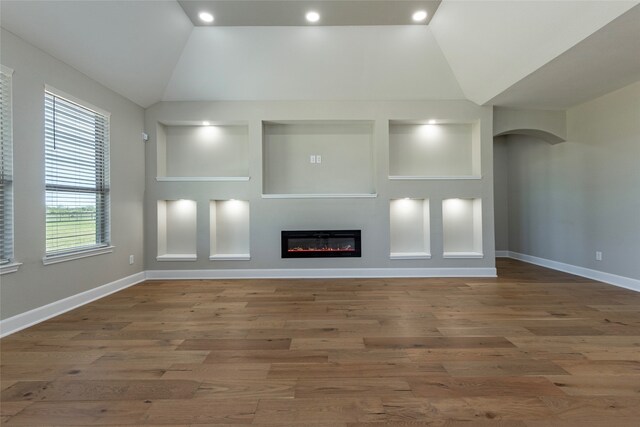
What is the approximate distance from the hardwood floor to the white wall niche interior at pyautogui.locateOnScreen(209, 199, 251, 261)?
4.47 ft

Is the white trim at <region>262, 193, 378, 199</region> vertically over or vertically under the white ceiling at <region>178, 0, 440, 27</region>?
under

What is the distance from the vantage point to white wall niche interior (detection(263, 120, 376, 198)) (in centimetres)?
459

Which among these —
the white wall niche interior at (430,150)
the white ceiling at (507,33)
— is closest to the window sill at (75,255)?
the white wall niche interior at (430,150)

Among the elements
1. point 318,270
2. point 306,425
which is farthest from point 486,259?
point 306,425

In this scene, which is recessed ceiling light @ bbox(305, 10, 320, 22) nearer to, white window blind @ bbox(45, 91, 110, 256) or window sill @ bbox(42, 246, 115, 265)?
white window blind @ bbox(45, 91, 110, 256)

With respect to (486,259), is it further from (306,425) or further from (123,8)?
(123,8)

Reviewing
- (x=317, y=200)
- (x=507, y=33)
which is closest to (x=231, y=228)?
(x=317, y=200)

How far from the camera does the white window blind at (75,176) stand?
2.81m

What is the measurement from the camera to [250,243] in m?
4.29

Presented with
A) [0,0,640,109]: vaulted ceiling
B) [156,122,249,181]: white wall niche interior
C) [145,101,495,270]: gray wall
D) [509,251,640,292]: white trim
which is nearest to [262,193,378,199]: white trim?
[145,101,495,270]: gray wall

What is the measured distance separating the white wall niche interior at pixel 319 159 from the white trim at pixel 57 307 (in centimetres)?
242

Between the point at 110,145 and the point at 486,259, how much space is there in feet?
18.0

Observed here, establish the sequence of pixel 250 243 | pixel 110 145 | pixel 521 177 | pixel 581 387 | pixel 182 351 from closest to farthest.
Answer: pixel 581 387
pixel 182 351
pixel 110 145
pixel 250 243
pixel 521 177

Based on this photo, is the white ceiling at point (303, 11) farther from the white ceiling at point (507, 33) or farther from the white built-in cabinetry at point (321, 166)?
the white built-in cabinetry at point (321, 166)
